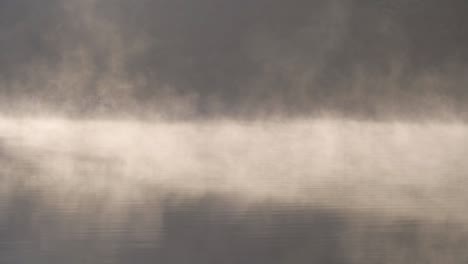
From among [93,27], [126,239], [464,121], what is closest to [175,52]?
[93,27]

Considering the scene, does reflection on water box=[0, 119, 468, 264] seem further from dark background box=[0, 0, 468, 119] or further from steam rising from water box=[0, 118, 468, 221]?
dark background box=[0, 0, 468, 119]

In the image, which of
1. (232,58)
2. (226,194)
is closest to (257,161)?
(226,194)

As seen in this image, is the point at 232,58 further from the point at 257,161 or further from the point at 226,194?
the point at 226,194

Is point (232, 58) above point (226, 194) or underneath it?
above

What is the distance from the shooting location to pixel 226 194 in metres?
2.09

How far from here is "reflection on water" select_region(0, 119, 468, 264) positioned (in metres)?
2.03

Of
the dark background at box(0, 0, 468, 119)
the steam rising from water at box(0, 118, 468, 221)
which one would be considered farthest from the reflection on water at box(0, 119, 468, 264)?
the dark background at box(0, 0, 468, 119)

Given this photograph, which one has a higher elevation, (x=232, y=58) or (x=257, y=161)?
(x=232, y=58)

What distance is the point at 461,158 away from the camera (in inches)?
85.7

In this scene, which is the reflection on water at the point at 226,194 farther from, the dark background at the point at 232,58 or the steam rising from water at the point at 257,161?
the dark background at the point at 232,58

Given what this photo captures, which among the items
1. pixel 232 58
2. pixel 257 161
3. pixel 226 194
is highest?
pixel 232 58

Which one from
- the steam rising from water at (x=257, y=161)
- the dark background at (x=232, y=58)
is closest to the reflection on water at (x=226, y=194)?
the steam rising from water at (x=257, y=161)

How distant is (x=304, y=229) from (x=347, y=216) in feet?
0.63

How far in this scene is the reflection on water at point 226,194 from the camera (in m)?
2.03
